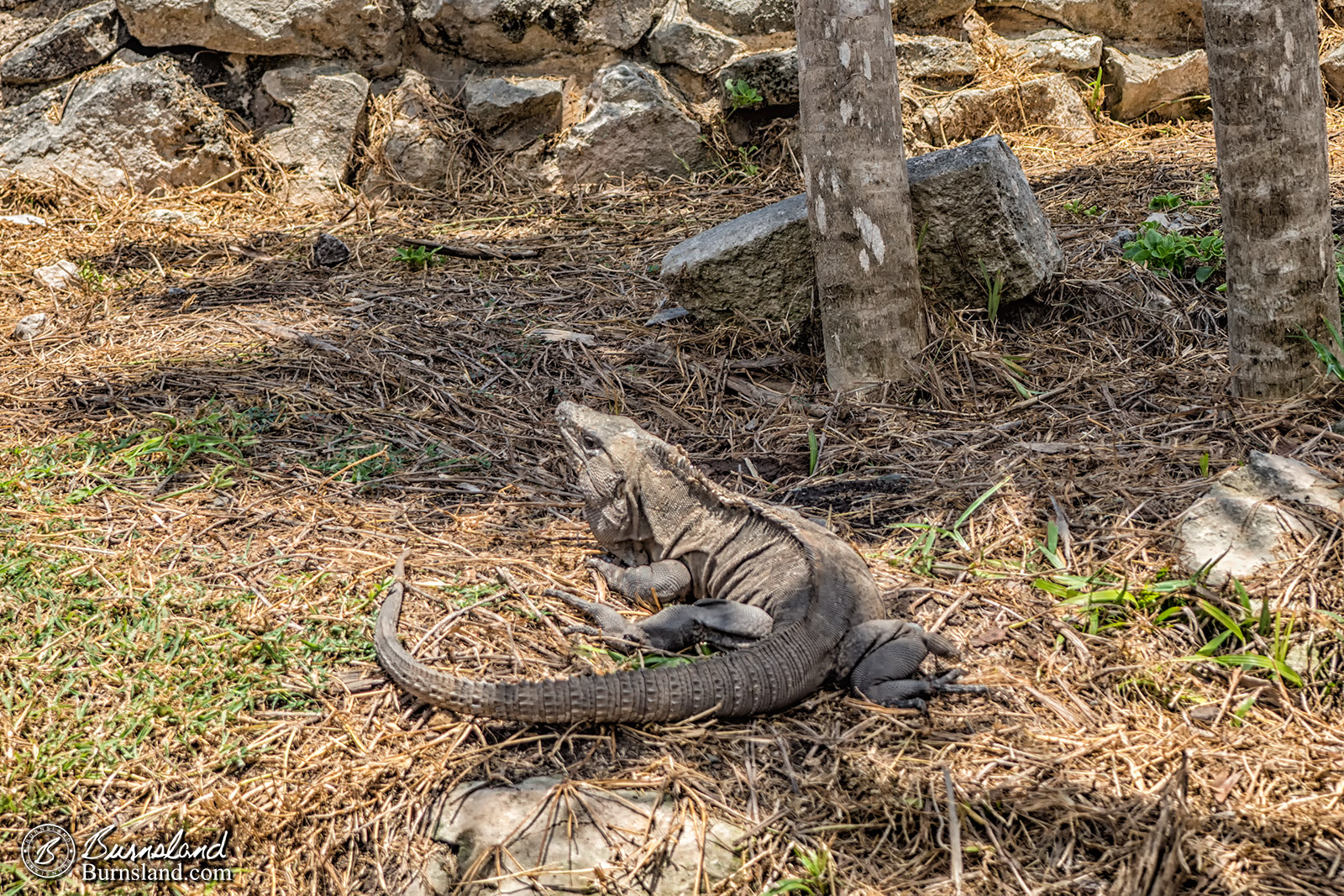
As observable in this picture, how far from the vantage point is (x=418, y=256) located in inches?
253

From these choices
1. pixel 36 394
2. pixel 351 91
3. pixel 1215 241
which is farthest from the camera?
pixel 351 91

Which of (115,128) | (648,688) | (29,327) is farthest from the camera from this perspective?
(115,128)

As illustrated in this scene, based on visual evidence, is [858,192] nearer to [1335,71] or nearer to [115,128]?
[115,128]

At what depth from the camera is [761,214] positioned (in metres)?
5.53

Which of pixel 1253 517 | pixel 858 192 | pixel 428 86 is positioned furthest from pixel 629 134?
pixel 1253 517

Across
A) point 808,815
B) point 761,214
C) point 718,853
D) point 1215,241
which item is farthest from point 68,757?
point 1215,241

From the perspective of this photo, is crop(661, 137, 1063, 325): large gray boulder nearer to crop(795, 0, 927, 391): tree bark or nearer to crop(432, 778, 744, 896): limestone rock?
crop(795, 0, 927, 391): tree bark

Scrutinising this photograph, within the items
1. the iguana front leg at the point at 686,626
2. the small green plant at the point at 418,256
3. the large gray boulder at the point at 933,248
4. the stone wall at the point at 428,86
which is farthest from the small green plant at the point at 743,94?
the iguana front leg at the point at 686,626

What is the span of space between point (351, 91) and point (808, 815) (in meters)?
6.52

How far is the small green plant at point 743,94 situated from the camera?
738 cm

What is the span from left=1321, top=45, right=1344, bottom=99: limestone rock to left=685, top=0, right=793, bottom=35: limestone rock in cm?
414

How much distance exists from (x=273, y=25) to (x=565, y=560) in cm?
540

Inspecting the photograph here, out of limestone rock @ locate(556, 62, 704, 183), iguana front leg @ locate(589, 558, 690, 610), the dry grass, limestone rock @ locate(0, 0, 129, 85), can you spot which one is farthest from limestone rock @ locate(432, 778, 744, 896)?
limestone rock @ locate(0, 0, 129, 85)

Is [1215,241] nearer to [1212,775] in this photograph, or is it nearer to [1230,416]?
[1230,416]
